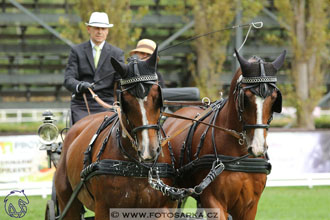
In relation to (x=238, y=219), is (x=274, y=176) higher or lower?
lower

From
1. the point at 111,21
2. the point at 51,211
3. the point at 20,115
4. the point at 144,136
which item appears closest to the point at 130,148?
the point at 144,136

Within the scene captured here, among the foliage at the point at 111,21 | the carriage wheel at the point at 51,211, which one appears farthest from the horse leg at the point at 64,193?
the foliage at the point at 111,21

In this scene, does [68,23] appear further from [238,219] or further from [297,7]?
[238,219]

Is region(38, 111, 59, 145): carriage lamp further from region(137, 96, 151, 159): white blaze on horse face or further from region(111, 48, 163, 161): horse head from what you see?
region(137, 96, 151, 159): white blaze on horse face

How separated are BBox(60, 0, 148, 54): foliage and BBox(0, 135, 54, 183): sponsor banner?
460 centimetres

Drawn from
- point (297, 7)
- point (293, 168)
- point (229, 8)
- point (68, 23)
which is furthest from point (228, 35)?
point (293, 168)

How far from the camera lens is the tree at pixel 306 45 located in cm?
1744

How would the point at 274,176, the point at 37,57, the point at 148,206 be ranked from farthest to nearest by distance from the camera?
the point at 37,57 < the point at 274,176 < the point at 148,206

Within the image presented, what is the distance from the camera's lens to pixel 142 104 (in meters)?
4.38

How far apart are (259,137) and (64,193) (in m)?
2.17

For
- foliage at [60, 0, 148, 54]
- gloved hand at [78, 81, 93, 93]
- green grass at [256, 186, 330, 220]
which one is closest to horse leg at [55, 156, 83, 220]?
gloved hand at [78, 81, 93, 93]

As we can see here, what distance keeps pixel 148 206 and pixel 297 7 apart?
46.5 feet

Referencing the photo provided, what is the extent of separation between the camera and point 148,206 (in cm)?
463

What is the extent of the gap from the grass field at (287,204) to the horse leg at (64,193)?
309cm
